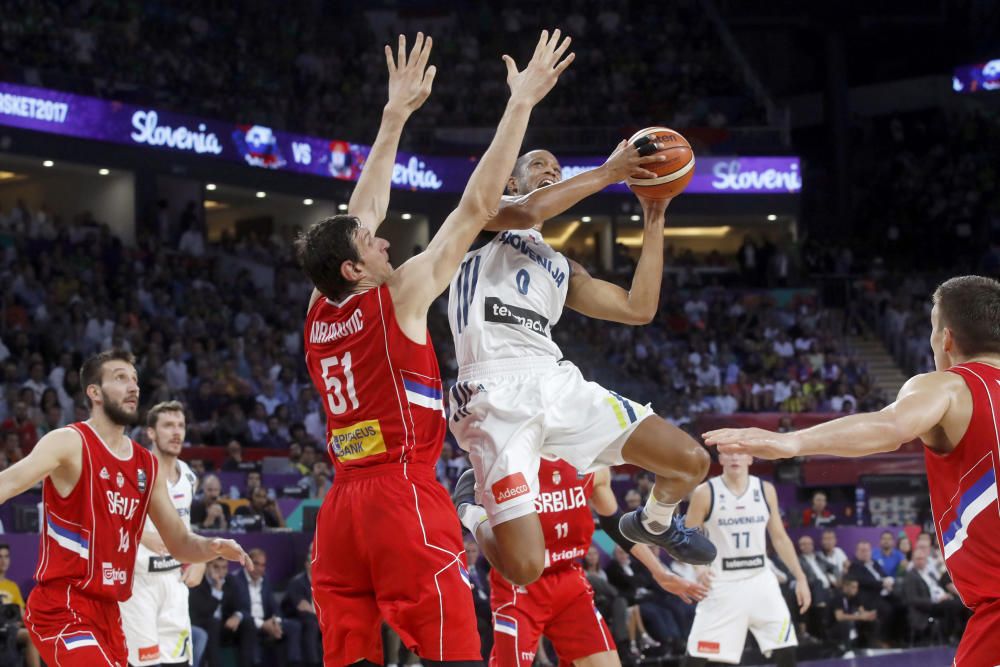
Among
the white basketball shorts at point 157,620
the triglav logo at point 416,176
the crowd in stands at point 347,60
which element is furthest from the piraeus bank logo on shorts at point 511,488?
the triglav logo at point 416,176

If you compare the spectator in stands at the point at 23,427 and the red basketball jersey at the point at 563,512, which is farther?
the spectator in stands at the point at 23,427

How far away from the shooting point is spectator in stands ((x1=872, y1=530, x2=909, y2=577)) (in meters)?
15.5

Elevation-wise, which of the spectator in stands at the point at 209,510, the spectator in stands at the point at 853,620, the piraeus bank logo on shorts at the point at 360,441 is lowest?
the spectator in stands at the point at 853,620

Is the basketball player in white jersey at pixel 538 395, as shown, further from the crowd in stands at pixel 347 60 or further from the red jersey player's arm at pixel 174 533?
the crowd in stands at pixel 347 60

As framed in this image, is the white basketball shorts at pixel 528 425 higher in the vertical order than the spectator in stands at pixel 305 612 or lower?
higher

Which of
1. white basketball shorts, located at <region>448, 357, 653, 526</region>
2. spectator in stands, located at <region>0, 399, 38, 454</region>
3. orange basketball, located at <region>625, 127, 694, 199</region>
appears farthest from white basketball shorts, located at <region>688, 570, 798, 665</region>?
spectator in stands, located at <region>0, 399, 38, 454</region>

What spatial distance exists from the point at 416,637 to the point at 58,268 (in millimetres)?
17212

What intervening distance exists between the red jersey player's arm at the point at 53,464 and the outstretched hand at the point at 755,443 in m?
2.99

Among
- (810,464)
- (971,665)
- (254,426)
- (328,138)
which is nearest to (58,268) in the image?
(254,426)

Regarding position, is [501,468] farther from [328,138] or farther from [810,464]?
[328,138]

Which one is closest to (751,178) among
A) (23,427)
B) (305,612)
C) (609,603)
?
(609,603)

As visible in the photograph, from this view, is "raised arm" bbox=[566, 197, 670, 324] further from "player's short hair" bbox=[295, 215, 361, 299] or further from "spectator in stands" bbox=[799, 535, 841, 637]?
"spectator in stands" bbox=[799, 535, 841, 637]

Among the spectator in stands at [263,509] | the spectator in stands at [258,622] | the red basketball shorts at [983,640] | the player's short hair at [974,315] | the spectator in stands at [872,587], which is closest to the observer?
the red basketball shorts at [983,640]

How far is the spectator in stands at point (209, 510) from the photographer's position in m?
12.5
